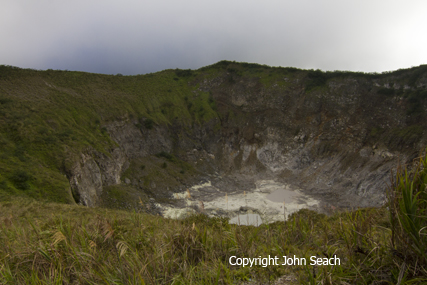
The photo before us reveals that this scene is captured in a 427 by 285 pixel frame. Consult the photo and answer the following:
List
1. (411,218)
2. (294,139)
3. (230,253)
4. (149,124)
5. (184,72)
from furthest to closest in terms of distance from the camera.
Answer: (184,72) < (294,139) < (149,124) < (230,253) < (411,218)

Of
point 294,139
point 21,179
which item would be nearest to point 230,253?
point 21,179

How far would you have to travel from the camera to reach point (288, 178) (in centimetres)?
3712

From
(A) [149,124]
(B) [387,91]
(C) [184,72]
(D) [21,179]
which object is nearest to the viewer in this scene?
(D) [21,179]

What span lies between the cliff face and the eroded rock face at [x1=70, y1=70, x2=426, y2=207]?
16 centimetres

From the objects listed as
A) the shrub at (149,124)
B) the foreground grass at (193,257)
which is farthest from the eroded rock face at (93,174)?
the foreground grass at (193,257)

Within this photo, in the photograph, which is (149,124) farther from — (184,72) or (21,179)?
(21,179)

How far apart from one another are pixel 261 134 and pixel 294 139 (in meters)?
6.62

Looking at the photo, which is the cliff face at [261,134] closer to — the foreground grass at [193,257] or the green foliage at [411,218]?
the foreground grass at [193,257]

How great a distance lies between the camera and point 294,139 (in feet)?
138

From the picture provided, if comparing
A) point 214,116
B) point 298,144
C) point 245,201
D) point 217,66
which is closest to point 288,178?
point 298,144

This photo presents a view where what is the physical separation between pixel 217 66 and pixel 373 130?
37354mm

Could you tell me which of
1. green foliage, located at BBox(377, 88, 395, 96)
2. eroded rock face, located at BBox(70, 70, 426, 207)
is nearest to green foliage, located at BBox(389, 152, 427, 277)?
eroded rock face, located at BBox(70, 70, 426, 207)

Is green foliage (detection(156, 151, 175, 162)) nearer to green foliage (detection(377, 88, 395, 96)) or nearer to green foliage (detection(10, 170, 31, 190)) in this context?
green foliage (detection(10, 170, 31, 190))

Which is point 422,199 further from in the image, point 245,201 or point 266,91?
point 266,91
